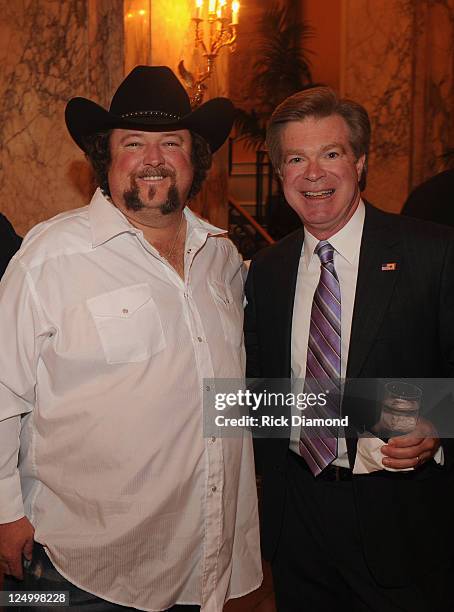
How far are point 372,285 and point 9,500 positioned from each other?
4.28 ft

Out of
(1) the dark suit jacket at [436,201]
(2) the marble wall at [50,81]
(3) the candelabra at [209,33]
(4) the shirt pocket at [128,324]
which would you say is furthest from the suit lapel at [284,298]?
(3) the candelabra at [209,33]

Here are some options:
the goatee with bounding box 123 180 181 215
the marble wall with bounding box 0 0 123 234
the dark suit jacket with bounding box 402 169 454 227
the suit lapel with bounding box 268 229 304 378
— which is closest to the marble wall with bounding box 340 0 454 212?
the marble wall with bounding box 0 0 123 234

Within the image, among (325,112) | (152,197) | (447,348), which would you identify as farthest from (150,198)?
(447,348)

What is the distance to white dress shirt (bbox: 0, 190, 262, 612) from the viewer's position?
6.49ft

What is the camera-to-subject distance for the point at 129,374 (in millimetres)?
1999

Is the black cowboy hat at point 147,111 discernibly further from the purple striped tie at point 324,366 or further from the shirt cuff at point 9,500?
the shirt cuff at point 9,500

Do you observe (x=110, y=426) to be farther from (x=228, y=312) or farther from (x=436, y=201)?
(x=436, y=201)

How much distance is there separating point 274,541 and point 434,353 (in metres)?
0.86

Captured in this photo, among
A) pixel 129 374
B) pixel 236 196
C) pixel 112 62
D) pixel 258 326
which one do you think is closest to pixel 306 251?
pixel 258 326

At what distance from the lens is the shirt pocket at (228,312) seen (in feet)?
7.31

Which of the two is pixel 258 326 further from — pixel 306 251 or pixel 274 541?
pixel 274 541

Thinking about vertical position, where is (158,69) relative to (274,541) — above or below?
above

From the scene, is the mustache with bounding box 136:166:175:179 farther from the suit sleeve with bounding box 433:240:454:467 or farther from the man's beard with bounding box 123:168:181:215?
the suit sleeve with bounding box 433:240:454:467

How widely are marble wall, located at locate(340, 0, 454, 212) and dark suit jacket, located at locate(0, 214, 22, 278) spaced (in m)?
4.36
